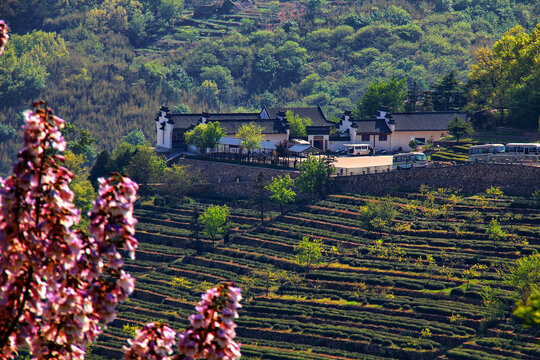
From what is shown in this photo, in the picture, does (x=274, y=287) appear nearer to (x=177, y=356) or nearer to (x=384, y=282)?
(x=384, y=282)

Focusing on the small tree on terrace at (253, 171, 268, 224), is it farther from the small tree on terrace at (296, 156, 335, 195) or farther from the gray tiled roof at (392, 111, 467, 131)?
the gray tiled roof at (392, 111, 467, 131)

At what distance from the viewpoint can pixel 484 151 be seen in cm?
10162

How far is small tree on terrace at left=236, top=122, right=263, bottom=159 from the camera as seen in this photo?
118m

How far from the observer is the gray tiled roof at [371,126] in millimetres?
122500

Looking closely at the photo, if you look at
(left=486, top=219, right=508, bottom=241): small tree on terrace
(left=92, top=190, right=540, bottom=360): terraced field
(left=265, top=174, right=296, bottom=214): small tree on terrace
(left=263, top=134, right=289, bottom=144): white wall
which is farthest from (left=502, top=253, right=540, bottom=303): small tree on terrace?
(left=263, top=134, right=289, bottom=144): white wall

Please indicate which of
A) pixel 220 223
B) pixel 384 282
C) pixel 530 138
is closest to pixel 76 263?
pixel 384 282

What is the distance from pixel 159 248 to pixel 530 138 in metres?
45.5

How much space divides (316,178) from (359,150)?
18.0 meters

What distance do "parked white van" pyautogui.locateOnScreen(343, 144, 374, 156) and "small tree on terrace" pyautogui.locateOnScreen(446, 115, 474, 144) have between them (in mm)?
11346

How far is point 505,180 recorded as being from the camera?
9812 centimetres

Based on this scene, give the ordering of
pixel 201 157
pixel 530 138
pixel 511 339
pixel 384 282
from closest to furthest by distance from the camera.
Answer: pixel 511 339 → pixel 384 282 → pixel 530 138 → pixel 201 157

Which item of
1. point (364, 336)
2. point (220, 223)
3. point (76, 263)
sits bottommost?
point (364, 336)

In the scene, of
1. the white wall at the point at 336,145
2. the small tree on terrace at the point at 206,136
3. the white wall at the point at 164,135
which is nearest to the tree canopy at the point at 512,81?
the white wall at the point at 336,145

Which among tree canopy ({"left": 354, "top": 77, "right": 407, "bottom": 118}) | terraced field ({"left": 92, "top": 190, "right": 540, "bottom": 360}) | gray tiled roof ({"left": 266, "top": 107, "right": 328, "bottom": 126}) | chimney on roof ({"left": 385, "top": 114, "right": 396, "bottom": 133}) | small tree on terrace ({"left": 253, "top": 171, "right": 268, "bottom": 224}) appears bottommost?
terraced field ({"left": 92, "top": 190, "right": 540, "bottom": 360})
